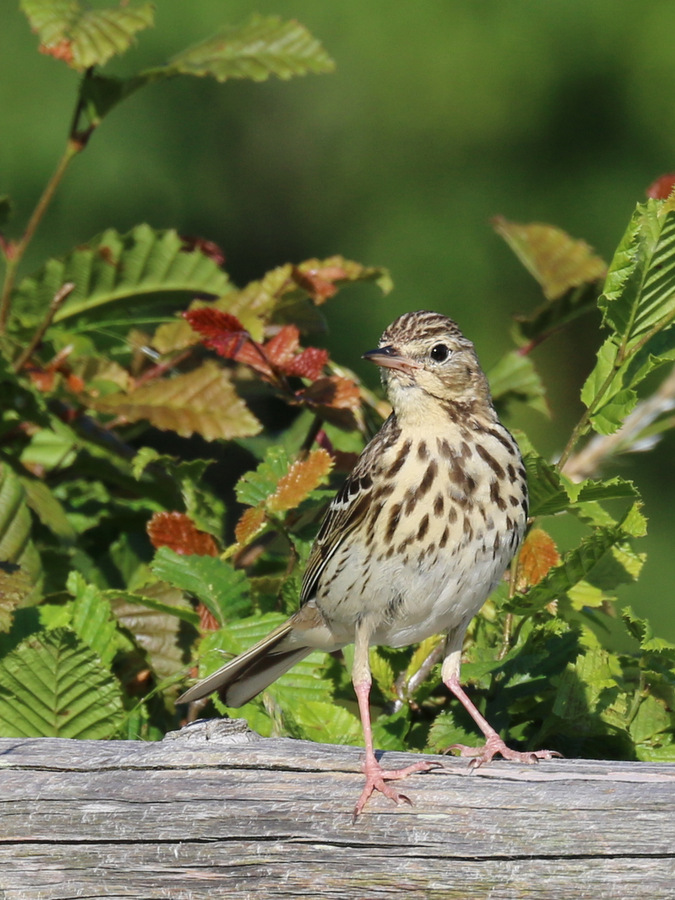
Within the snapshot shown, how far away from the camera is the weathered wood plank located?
2455mm

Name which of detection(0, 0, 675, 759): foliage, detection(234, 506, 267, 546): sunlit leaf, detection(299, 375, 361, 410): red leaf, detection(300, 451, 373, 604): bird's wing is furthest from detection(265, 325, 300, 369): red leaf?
detection(234, 506, 267, 546): sunlit leaf

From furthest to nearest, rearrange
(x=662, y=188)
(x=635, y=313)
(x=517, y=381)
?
(x=517, y=381)
(x=662, y=188)
(x=635, y=313)

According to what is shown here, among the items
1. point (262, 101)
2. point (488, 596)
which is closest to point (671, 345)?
point (488, 596)

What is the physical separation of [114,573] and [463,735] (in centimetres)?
143

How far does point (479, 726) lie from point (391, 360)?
107 centimetres

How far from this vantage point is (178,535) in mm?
3686

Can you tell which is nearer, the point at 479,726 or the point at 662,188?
the point at 479,726

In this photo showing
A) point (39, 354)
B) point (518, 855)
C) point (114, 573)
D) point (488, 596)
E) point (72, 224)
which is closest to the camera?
point (518, 855)

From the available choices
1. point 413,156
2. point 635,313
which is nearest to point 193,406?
point 635,313

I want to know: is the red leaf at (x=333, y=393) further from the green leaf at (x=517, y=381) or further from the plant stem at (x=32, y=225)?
the plant stem at (x=32, y=225)

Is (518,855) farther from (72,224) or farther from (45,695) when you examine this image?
(72,224)

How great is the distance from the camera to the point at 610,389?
333 cm

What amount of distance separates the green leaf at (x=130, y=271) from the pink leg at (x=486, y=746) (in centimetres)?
178

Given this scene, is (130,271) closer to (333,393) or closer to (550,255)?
(333,393)
